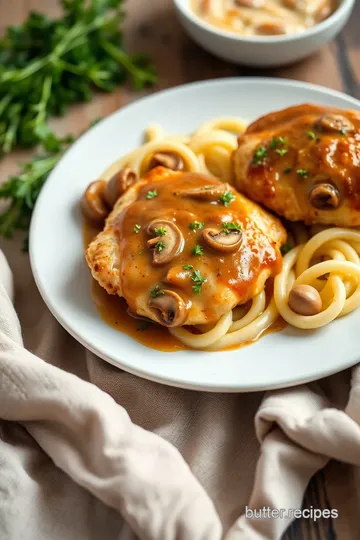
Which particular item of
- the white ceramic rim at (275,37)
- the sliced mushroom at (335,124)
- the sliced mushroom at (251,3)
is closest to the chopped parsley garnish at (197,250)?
the sliced mushroom at (335,124)

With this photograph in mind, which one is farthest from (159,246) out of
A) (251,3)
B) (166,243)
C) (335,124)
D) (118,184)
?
(251,3)

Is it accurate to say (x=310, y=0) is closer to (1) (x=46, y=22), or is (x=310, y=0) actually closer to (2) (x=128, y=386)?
(1) (x=46, y=22)

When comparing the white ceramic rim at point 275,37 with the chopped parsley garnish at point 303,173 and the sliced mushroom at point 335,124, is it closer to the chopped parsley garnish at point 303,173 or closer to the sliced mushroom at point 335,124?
the sliced mushroom at point 335,124

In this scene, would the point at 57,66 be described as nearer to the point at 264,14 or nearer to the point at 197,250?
the point at 264,14

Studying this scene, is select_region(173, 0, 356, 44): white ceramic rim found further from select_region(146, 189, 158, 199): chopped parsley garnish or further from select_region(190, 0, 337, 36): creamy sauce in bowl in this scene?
select_region(146, 189, 158, 199): chopped parsley garnish

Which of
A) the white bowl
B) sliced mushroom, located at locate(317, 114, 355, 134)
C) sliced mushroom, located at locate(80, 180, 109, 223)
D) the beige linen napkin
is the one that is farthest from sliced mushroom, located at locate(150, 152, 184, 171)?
the beige linen napkin
